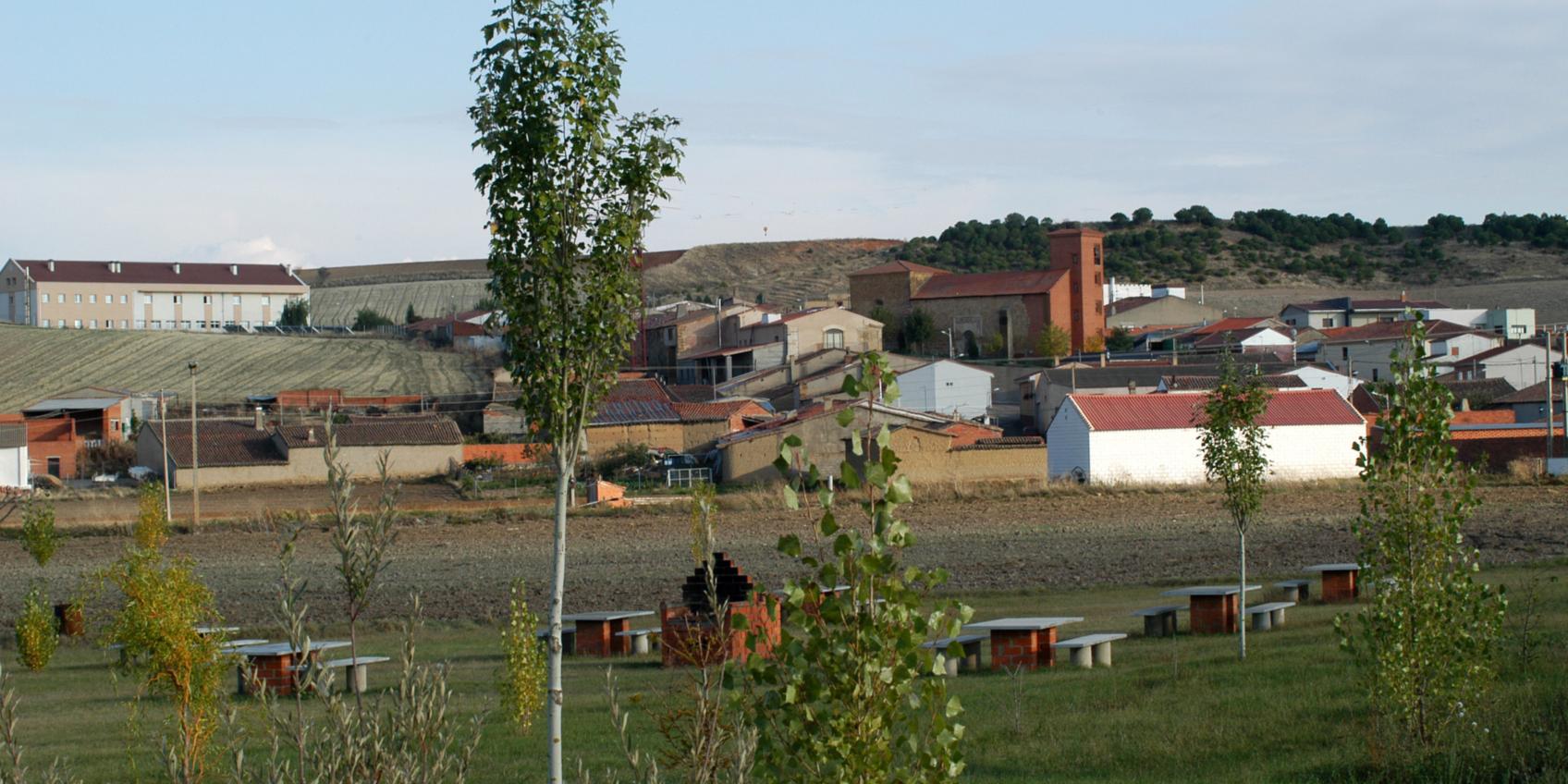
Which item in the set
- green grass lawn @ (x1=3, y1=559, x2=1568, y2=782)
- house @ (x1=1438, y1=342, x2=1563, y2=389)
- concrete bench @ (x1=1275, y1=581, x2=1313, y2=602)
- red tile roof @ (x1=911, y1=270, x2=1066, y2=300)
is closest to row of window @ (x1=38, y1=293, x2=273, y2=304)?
red tile roof @ (x1=911, y1=270, x2=1066, y2=300)

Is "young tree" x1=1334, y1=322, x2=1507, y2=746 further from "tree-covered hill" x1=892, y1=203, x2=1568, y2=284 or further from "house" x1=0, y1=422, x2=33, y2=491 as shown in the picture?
"tree-covered hill" x1=892, y1=203, x2=1568, y2=284

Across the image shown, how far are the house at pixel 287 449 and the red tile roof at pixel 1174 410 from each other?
899 inches

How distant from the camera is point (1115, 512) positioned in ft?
120

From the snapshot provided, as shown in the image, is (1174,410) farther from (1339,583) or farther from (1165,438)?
(1339,583)

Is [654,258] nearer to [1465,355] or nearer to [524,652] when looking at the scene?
[1465,355]

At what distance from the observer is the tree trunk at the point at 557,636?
6836 millimetres

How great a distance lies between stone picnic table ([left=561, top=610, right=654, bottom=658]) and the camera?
16984mm

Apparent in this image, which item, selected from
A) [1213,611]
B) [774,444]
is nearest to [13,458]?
[774,444]

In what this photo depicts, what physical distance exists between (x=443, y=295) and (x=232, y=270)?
2793 cm

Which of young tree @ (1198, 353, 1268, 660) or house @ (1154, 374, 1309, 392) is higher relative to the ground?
house @ (1154, 374, 1309, 392)

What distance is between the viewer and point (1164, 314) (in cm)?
9375

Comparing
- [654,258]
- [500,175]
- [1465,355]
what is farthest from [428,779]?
[654,258]

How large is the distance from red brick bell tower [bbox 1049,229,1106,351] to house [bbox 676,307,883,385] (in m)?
13.9

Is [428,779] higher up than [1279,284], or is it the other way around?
[1279,284]
